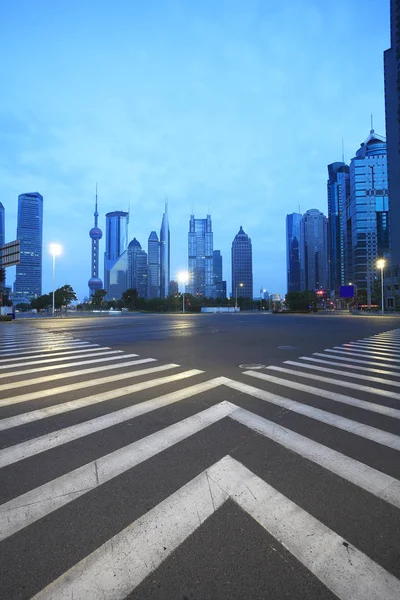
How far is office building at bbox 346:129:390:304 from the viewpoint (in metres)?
140

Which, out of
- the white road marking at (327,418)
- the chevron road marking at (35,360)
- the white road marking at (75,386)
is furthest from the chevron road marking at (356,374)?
the chevron road marking at (35,360)

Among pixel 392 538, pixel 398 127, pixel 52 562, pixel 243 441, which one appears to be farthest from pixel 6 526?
pixel 398 127

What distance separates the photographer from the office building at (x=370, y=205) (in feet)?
459

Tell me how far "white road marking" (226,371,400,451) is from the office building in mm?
148918

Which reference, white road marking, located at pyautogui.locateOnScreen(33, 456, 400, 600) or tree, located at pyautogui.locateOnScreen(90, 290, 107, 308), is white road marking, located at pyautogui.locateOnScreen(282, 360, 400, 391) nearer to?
white road marking, located at pyautogui.locateOnScreen(33, 456, 400, 600)

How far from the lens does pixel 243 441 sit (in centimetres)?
395

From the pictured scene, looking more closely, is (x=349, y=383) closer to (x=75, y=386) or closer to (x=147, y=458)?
(x=147, y=458)

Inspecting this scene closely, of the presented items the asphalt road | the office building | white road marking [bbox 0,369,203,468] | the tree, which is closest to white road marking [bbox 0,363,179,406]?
the asphalt road

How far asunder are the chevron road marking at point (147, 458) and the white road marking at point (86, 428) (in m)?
0.78

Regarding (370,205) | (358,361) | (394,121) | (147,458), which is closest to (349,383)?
(358,361)

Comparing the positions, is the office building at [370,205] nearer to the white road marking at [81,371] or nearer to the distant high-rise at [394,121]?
the distant high-rise at [394,121]

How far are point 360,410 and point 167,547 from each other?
4059mm

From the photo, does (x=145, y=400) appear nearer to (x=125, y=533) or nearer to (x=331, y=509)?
(x=125, y=533)

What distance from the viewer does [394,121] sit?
9462 centimetres
